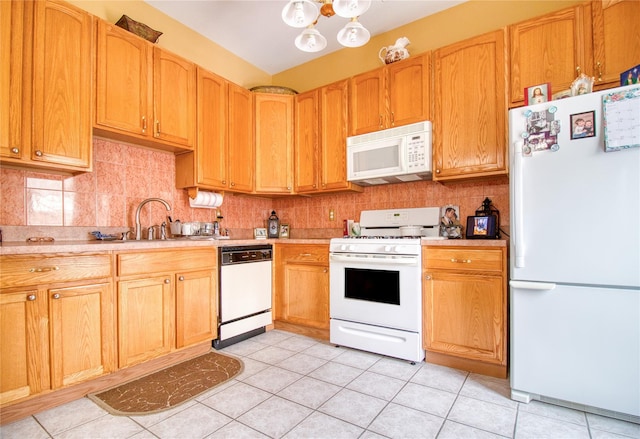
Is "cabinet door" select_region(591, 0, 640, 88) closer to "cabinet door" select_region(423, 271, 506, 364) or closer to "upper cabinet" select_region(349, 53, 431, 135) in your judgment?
"upper cabinet" select_region(349, 53, 431, 135)

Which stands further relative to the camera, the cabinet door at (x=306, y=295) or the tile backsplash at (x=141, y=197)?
the cabinet door at (x=306, y=295)

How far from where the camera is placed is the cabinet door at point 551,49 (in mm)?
2080

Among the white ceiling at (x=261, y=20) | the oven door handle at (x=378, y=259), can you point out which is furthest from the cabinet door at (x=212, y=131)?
the oven door handle at (x=378, y=259)

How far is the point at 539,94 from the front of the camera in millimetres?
1867

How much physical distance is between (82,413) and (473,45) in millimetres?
3498

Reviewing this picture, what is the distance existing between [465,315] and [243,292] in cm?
181

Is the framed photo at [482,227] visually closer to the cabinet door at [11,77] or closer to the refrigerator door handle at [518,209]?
the refrigerator door handle at [518,209]

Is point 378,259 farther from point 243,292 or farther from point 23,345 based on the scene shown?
point 23,345

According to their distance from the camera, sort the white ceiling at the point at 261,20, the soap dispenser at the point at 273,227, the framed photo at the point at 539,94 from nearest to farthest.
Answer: the framed photo at the point at 539,94
the white ceiling at the point at 261,20
the soap dispenser at the point at 273,227

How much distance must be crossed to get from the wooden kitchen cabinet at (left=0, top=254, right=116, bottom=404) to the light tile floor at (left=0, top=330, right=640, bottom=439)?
196 mm

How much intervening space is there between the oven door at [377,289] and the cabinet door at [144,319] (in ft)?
4.27

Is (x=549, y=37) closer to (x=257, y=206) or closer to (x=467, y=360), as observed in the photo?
(x=467, y=360)

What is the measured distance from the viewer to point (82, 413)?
1708mm

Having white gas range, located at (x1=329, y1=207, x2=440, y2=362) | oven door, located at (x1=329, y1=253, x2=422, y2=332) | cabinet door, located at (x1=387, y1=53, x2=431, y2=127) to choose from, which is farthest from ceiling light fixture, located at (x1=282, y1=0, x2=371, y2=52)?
oven door, located at (x1=329, y1=253, x2=422, y2=332)
